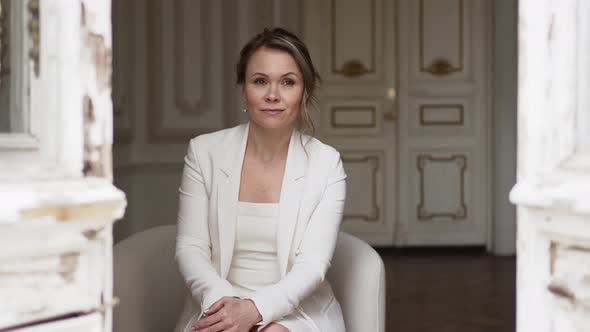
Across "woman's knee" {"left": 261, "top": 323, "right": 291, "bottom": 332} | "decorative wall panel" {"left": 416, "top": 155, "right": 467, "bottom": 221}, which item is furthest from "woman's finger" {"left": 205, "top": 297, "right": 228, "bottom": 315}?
"decorative wall panel" {"left": 416, "top": 155, "right": 467, "bottom": 221}

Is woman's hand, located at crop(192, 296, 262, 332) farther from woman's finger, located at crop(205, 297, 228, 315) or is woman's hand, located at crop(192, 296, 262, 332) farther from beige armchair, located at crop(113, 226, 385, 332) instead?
beige armchair, located at crop(113, 226, 385, 332)

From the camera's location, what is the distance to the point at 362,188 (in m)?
6.23

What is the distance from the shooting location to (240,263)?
1951mm

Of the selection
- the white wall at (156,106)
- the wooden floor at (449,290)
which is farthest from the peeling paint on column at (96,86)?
the white wall at (156,106)

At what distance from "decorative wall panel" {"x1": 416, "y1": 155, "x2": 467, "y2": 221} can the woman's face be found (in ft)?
14.5

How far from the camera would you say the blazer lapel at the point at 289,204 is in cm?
189

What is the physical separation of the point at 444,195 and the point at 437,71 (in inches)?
38.8

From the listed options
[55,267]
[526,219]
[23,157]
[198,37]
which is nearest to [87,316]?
[55,267]

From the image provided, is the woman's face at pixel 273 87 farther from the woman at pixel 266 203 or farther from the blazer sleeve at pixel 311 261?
the blazer sleeve at pixel 311 261

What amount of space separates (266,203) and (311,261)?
0.65 feet

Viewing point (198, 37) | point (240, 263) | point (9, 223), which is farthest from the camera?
point (198, 37)

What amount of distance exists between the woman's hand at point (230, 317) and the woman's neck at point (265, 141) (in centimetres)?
45

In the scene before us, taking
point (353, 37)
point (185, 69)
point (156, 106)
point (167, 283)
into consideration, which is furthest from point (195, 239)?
point (353, 37)

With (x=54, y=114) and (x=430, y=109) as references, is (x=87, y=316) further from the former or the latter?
(x=430, y=109)
